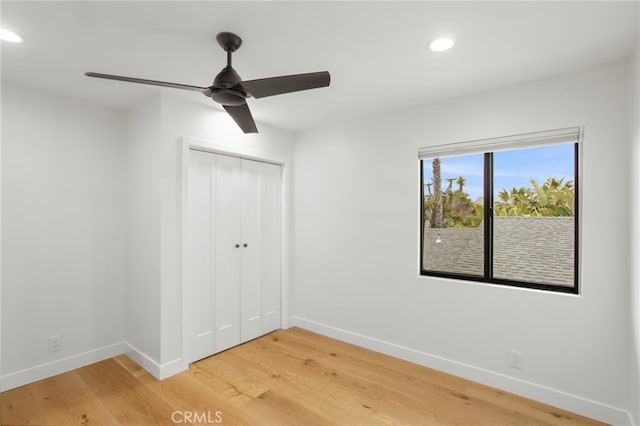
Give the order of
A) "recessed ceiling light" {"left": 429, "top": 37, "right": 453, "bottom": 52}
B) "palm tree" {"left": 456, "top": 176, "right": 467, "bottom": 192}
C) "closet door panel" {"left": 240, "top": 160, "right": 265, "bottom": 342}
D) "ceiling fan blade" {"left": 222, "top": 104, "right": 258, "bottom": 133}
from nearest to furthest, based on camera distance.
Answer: "recessed ceiling light" {"left": 429, "top": 37, "right": 453, "bottom": 52} → "ceiling fan blade" {"left": 222, "top": 104, "right": 258, "bottom": 133} → "palm tree" {"left": 456, "top": 176, "right": 467, "bottom": 192} → "closet door panel" {"left": 240, "top": 160, "right": 265, "bottom": 342}

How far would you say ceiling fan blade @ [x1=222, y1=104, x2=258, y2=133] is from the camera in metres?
2.07

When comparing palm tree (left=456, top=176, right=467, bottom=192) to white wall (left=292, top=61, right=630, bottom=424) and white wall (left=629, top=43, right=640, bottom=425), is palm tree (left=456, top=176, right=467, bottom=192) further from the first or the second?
white wall (left=629, top=43, right=640, bottom=425)

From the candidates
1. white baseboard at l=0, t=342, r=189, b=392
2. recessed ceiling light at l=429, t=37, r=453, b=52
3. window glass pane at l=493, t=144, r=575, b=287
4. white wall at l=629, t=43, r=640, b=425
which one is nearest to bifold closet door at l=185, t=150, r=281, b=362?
white baseboard at l=0, t=342, r=189, b=392

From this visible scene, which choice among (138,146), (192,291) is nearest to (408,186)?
(192,291)

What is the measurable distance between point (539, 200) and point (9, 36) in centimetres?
373

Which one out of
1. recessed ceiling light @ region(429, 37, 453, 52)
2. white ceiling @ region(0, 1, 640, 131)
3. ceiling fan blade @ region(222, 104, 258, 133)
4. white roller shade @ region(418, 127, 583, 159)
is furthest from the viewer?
white roller shade @ region(418, 127, 583, 159)

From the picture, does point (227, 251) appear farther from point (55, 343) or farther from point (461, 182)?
point (461, 182)

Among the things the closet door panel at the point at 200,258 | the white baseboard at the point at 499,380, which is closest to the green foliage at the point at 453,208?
the white baseboard at the point at 499,380

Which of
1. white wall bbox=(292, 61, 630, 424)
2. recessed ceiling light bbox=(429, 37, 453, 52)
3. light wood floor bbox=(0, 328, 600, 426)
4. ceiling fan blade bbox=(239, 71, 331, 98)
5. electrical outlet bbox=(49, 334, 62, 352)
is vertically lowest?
light wood floor bbox=(0, 328, 600, 426)

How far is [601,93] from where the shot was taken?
84.7 inches

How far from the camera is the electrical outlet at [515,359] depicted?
240 centimetres

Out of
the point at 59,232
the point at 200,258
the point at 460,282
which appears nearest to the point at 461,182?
the point at 460,282

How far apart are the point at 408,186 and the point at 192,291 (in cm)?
226

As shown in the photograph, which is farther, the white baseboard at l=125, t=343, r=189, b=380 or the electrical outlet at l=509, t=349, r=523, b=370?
the white baseboard at l=125, t=343, r=189, b=380
